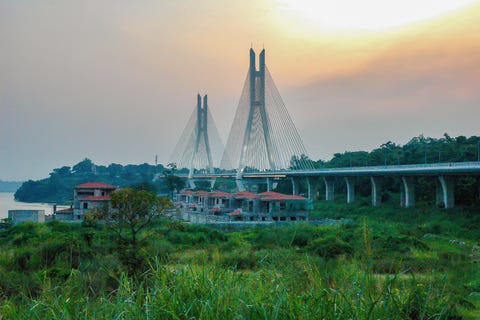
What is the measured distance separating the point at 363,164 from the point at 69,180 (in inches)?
2438

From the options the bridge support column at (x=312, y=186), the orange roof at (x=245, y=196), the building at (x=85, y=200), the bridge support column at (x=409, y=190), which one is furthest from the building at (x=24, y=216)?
the bridge support column at (x=312, y=186)

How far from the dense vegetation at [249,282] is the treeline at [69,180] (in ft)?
193

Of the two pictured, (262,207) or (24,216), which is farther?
(262,207)

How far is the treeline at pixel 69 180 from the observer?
257ft

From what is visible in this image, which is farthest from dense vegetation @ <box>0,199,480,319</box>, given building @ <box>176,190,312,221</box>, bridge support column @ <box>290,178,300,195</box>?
bridge support column @ <box>290,178,300,195</box>

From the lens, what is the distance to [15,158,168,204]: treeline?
257ft

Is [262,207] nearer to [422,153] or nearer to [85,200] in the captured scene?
[85,200]

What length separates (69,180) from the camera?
280ft

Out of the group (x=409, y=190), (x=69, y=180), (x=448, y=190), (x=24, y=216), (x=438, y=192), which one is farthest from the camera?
(x=69, y=180)

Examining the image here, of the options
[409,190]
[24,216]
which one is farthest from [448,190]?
[24,216]

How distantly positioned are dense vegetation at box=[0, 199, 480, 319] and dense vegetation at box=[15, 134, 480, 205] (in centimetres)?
1384

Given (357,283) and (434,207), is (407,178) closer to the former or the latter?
(434,207)

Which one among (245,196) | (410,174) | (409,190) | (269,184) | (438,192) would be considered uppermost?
(410,174)

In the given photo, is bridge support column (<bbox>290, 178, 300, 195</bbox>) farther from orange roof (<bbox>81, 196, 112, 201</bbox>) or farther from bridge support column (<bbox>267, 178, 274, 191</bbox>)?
orange roof (<bbox>81, 196, 112, 201</bbox>)
